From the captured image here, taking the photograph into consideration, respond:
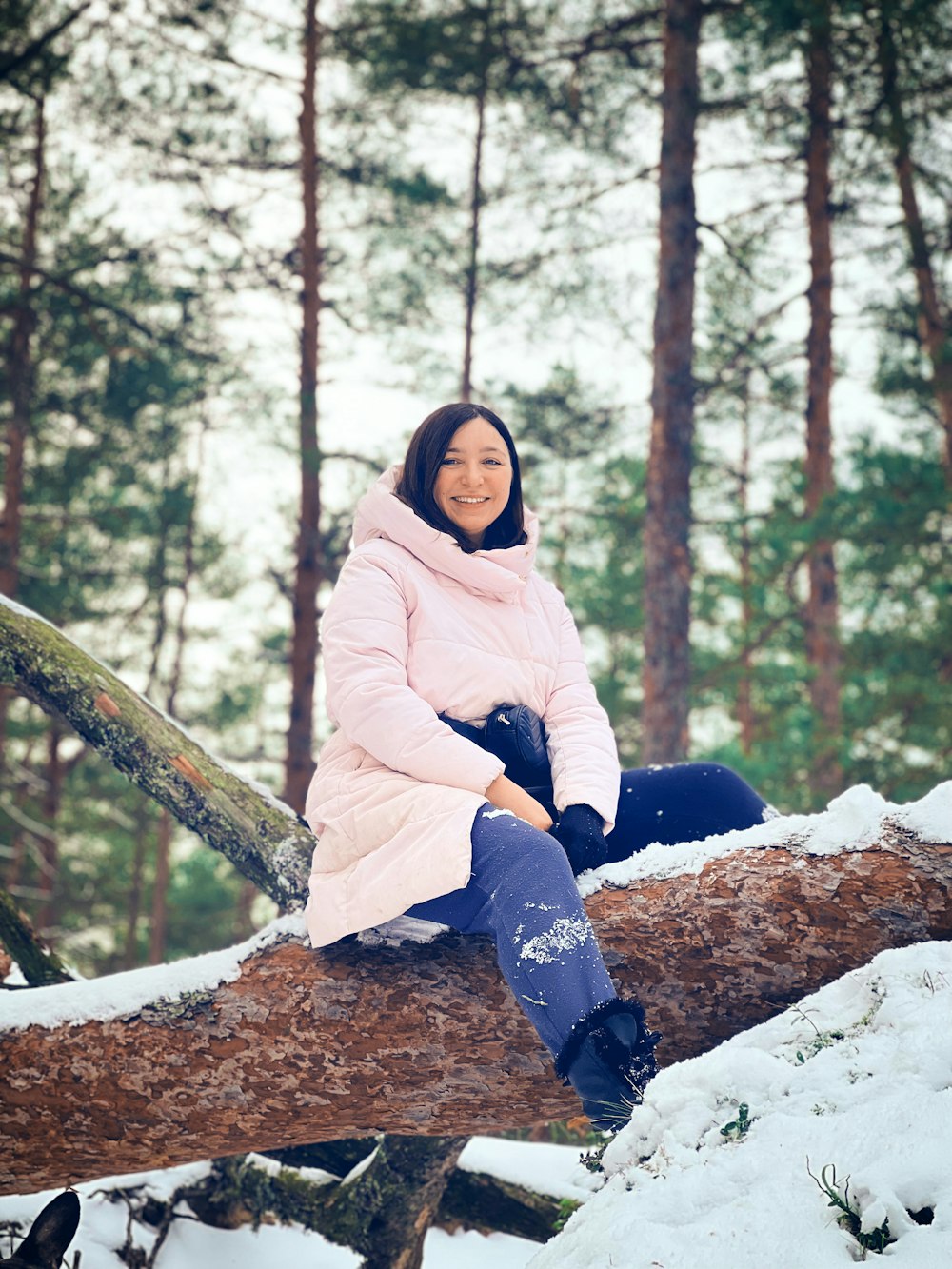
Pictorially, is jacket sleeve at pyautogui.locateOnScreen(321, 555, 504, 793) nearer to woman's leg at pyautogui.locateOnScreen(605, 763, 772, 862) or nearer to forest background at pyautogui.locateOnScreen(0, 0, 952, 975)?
woman's leg at pyautogui.locateOnScreen(605, 763, 772, 862)

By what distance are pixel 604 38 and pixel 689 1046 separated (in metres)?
8.67

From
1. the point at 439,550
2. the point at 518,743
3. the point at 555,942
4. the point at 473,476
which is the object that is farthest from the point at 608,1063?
the point at 473,476

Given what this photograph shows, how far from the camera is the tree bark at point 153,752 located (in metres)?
3.47

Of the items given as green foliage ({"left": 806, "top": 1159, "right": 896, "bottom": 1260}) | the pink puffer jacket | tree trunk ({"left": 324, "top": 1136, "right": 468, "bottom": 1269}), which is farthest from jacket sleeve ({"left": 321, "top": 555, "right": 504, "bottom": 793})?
tree trunk ({"left": 324, "top": 1136, "right": 468, "bottom": 1269})

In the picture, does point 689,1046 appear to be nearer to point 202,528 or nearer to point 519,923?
point 519,923

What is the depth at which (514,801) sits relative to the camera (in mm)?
2596

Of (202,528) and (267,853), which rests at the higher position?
(202,528)

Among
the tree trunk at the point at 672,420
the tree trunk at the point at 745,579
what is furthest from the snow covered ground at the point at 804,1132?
the tree trunk at the point at 745,579

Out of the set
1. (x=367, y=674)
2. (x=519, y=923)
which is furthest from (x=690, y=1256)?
(x=367, y=674)

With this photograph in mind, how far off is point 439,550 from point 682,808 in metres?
1.04

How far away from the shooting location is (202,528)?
47.0ft

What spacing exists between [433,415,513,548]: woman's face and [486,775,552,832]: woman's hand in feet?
2.91

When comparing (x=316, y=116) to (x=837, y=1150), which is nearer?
(x=837, y=1150)

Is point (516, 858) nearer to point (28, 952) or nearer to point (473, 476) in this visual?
point (473, 476)
